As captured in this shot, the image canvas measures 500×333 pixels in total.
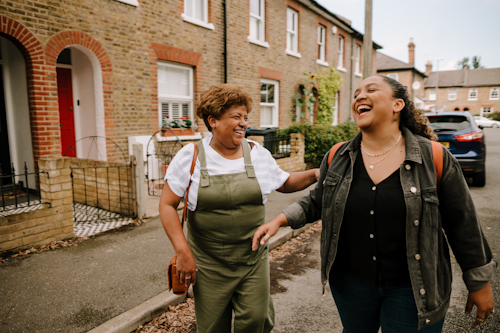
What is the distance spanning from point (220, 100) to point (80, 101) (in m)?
7.37

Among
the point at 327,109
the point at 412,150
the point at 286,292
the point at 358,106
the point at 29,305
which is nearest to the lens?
the point at 412,150

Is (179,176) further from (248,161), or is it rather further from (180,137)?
(180,137)

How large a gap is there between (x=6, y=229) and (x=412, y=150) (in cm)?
466

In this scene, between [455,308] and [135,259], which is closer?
→ [455,308]

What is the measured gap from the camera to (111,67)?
7.86m

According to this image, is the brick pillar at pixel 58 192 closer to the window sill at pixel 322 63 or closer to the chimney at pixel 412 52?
the window sill at pixel 322 63

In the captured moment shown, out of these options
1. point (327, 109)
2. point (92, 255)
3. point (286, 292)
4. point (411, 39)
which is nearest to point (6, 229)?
point (92, 255)

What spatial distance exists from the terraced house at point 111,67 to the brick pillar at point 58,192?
0.12ft

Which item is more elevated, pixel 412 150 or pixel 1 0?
pixel 1 0

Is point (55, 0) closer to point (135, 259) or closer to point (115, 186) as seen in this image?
point (115, 186)

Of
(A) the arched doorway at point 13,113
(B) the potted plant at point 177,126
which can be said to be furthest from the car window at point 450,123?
(A) the arched doorway at point 13,113

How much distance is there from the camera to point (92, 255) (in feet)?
14.3

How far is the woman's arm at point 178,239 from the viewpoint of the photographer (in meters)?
1.97

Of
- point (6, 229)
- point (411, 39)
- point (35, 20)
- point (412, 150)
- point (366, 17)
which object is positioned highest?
point (411, 39)
